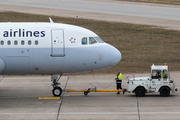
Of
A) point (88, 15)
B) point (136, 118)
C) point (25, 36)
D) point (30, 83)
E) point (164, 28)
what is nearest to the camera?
point (136, 118)

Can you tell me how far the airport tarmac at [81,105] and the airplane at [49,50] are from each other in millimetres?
2179

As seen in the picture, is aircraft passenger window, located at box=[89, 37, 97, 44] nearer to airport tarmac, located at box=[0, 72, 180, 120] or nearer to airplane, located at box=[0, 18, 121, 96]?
airplane, located at box=[0, 18, 121, 96]

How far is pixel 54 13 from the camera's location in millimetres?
62781

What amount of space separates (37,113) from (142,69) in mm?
15431

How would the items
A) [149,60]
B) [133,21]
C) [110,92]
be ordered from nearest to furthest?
[110,92] → [149,60] → [133,21]

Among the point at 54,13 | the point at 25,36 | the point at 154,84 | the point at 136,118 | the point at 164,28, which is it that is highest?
the point at 54,13

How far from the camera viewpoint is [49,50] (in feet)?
76.2

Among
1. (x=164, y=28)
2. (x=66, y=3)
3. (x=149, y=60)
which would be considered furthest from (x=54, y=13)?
(x=149, y=60)

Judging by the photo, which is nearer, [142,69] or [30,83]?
[30,83]

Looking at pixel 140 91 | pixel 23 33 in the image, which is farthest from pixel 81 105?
pixel 23 33

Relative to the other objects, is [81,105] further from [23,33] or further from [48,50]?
[23,33]

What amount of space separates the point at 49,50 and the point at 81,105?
4.22 meters

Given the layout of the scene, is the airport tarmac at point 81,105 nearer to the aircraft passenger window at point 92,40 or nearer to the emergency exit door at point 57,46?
the emergency exit door at point 57,46

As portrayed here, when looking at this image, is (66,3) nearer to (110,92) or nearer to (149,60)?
(149,60)
